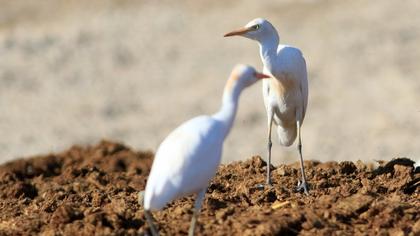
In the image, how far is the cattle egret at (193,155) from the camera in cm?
686

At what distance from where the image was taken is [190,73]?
25.9 m

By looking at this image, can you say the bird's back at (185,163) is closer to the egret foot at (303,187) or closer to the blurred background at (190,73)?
the egret foot at (303,187)

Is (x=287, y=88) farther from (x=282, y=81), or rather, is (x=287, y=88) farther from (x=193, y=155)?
(x=193, y=155)

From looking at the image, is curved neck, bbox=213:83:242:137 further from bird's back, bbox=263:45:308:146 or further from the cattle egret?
bird's back, bbox=263:45:308:146

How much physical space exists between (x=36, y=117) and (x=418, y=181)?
15024 mm

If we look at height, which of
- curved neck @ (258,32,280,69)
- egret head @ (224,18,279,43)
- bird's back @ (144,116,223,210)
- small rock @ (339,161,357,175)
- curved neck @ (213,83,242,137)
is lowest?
small rock @ (339,161,357,175)

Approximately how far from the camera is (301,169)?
10172 millimetres

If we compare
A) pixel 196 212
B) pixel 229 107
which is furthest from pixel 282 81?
pixel 196 212

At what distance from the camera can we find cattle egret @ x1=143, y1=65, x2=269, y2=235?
6.86 m

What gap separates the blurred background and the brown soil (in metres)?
7.77

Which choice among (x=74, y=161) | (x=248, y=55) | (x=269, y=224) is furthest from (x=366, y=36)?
(x=269, y=224)

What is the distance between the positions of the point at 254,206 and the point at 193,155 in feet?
6.05

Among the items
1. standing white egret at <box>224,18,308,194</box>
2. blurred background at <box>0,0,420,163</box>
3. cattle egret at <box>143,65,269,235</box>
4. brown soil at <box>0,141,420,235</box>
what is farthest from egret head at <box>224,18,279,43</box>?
blurred background at <box>0,0,420,163</box>

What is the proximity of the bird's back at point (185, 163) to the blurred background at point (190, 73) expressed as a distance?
1117 cm
